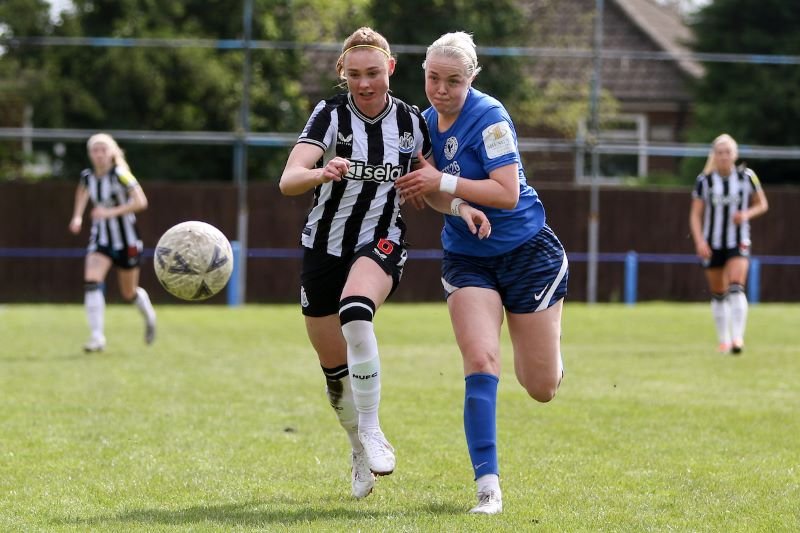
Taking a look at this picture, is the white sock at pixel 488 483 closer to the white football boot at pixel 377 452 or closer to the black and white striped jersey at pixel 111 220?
the white football boot at pixel 377 452

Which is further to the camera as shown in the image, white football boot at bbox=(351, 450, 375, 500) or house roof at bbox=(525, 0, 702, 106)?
house roof at bbox=(525, 0, 702, 106)

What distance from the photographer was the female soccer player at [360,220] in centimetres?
573

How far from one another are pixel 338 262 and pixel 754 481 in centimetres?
226

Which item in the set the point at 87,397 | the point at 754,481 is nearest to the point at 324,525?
the point at 754,481

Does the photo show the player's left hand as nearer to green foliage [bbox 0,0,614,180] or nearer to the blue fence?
the blue fence

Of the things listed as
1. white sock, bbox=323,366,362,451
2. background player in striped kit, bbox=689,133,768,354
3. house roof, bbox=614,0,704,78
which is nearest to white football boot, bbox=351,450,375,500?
white sock, bbox=323,366,362,451

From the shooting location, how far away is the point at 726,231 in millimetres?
13375

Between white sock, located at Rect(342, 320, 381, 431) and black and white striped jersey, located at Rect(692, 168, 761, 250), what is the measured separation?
8.34 meters

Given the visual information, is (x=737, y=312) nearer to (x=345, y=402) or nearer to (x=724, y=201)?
(x=724, y=201)

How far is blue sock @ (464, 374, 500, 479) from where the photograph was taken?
5445 millimetres

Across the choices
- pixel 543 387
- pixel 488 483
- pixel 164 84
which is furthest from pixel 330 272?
pixel 164 84

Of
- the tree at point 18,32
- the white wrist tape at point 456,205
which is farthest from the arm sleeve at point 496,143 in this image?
the tree at point 18,32

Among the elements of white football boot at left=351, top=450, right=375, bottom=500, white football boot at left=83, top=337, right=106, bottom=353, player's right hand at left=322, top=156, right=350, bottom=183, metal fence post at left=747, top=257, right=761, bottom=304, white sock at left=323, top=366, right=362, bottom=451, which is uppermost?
player's right hand at left=322, top=156, right=350, bottom=183

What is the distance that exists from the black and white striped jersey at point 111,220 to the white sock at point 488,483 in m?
8.53
